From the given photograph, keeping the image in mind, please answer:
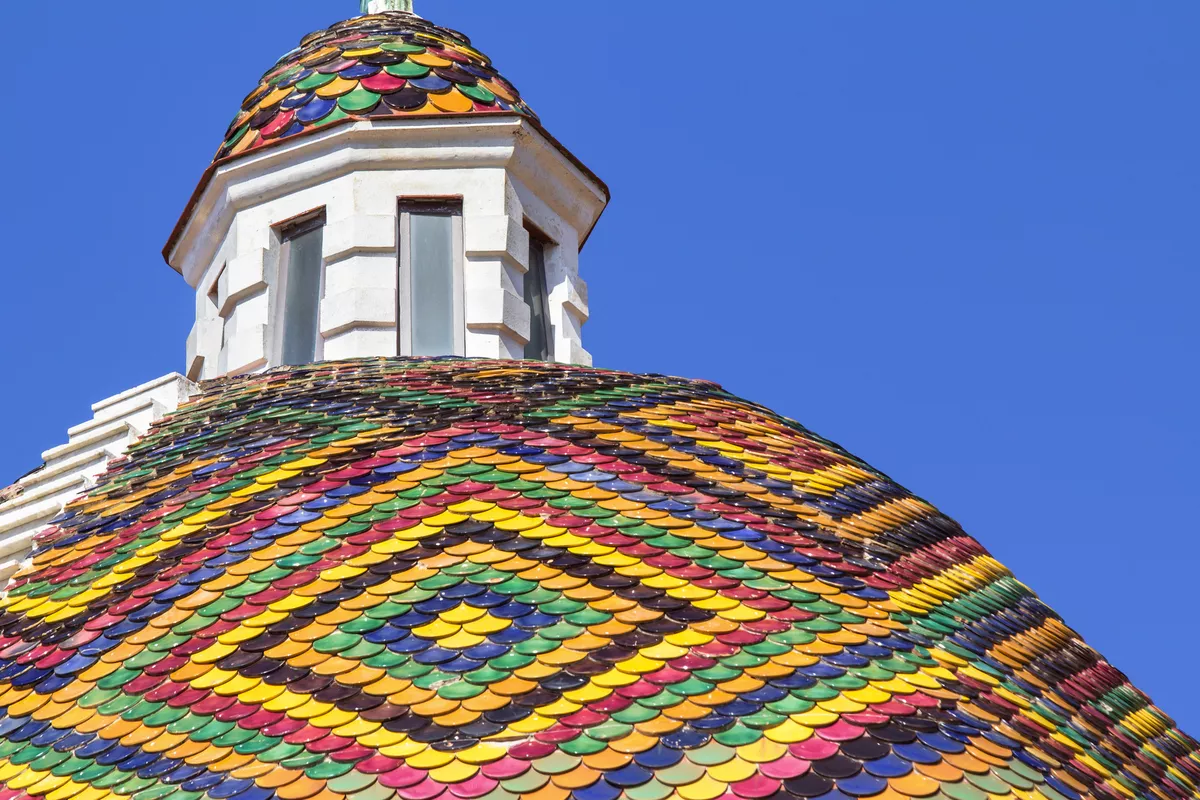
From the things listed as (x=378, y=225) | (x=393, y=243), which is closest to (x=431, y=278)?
(x=393, y=243)

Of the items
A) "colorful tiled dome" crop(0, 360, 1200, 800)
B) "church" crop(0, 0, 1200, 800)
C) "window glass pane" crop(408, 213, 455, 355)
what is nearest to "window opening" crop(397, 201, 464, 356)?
"window glass pane" crop(408, 213, 455, 355)

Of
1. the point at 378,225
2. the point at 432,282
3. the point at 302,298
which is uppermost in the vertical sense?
the point at 378,225

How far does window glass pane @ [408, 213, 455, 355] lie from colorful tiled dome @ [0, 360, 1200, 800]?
2.99 meters

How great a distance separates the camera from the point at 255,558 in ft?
36.6

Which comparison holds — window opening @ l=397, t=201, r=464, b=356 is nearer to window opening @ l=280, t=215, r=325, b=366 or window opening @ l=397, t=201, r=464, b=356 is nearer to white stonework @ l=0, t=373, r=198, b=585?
window opening @ l=280, t=215, r=325, b=366

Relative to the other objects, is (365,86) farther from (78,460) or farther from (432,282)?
(78,460)

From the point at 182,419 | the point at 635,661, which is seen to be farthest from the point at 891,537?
the point at 182,419

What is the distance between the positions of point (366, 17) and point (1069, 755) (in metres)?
10.2

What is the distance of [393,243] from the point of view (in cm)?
1677

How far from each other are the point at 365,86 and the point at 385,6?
1967 mm

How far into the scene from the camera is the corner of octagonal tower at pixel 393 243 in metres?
16.5

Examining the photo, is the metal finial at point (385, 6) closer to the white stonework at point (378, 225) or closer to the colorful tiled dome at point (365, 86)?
the colorful tiled dome at point (365, 86)

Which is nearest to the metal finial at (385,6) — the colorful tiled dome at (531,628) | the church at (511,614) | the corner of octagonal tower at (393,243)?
the corner of octagonal tower at (393,243)

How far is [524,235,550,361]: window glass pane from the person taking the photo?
56.8 ft
